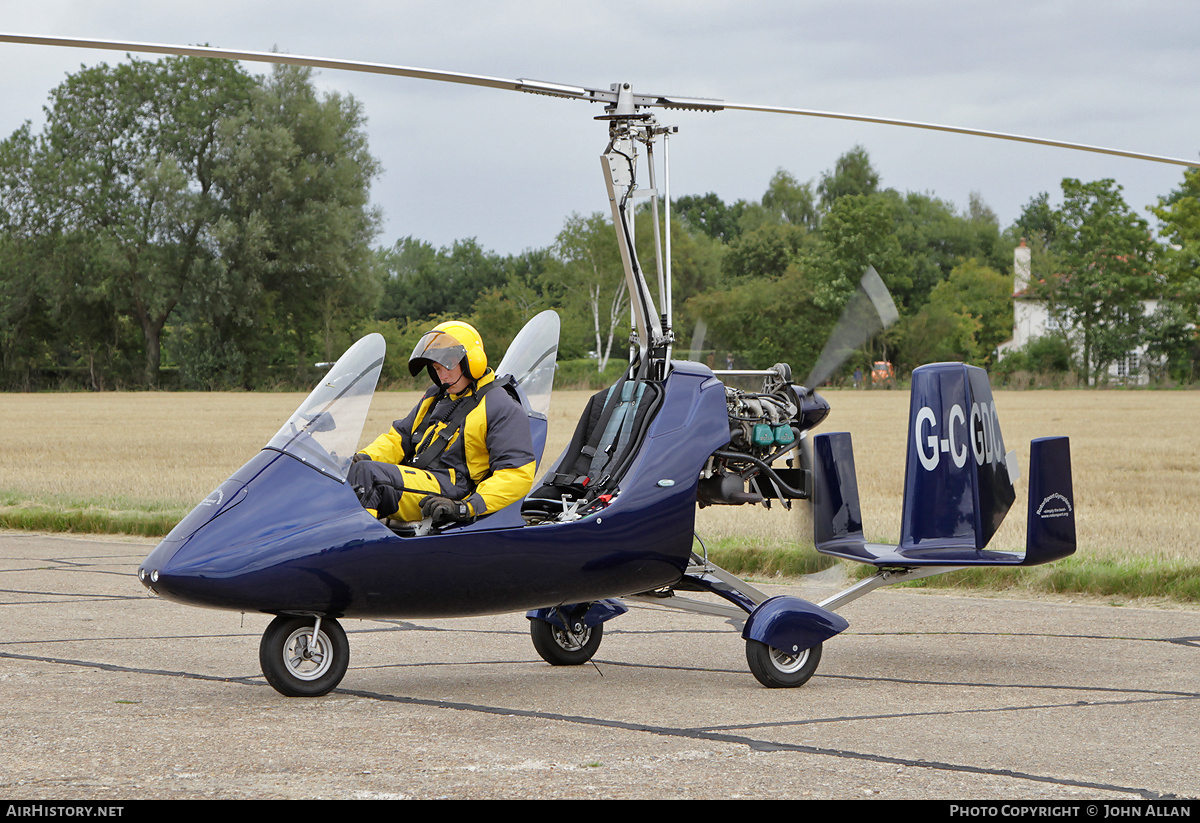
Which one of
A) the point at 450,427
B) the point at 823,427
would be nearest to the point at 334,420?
the point at 450,427

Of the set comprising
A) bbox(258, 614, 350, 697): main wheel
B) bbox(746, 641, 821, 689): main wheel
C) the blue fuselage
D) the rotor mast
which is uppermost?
the rotor mast

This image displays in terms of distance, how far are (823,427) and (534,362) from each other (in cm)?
2603

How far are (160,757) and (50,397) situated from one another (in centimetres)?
6425

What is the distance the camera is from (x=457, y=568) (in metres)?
5.95

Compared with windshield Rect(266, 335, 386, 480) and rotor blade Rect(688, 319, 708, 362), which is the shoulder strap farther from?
rotor blade Rect(688, 319, 708, 362)

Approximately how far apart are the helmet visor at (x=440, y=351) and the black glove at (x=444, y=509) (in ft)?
2.43

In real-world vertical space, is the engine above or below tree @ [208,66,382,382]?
below

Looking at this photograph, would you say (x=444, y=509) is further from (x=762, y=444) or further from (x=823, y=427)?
(x=823, y=427)

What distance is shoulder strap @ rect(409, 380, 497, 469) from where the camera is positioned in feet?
21.1

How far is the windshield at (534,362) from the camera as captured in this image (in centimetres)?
724

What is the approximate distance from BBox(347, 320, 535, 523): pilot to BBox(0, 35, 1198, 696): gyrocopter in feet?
0.38

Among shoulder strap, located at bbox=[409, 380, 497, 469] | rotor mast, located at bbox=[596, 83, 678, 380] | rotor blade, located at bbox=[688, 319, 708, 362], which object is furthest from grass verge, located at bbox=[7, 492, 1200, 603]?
shoulder strap, located at bbox=[409, 380, 497, 469]

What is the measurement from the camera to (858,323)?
6883 millimetres
